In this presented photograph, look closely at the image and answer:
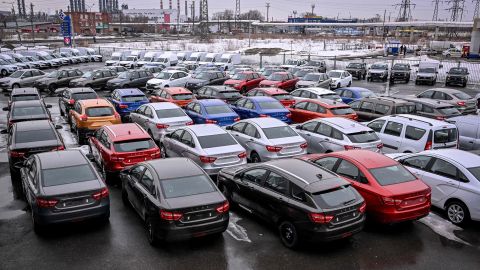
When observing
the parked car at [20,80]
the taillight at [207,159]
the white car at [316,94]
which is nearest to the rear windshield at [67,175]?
the taillight at [207,159]

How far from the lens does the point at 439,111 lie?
16969mm

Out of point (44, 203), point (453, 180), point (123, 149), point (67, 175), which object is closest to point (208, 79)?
point (123, 149)

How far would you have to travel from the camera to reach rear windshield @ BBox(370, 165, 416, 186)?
29.2 ft

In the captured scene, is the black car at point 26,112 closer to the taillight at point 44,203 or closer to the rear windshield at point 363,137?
the taillight at point 44,203

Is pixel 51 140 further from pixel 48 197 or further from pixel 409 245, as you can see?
pixel 409 245

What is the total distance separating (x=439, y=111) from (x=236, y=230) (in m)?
11.8

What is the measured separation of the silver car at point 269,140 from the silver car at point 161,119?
8.03ft

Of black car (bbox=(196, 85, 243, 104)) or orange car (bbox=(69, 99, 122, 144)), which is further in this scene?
black car (bbox=(196, 85, 243, 104))

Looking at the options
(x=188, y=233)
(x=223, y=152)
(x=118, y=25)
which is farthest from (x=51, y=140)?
(x=118, y=25)

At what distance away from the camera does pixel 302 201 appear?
7859 millimetres

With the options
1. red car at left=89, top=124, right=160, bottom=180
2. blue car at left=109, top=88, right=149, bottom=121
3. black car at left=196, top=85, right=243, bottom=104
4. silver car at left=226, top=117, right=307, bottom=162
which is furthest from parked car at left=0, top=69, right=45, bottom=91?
silver car at left=226, top=117, right=307, bottom=162

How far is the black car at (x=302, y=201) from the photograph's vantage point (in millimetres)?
7656

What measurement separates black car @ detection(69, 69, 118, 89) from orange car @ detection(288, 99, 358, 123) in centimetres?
1649

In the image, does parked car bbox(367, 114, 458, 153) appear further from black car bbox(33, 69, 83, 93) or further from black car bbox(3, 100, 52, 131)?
black car bbox(33, 69, 83, 93)
